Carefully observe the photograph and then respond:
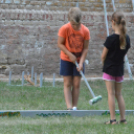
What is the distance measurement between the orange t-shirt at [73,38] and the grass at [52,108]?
941 mm

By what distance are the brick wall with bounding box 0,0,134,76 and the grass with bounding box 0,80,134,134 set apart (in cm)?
99

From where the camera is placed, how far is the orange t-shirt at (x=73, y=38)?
448 cm

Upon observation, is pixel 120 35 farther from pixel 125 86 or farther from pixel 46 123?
pixel 125 86

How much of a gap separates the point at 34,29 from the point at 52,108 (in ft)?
13.3

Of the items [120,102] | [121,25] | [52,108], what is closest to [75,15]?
[121,25]

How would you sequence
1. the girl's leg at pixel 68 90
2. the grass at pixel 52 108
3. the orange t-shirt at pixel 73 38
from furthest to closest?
the girl's leg at pixel 68 90 → the orange t-shirt at pixel 73 38 → the grass at pixel 52 108

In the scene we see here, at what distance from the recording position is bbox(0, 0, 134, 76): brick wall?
850cm

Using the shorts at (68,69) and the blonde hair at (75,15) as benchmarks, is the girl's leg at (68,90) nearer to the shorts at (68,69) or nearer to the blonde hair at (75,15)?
the shorts at (68,69)

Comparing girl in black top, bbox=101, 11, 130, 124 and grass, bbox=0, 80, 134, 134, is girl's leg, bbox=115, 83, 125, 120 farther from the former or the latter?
grass, bbox=0, 80, 134, 134

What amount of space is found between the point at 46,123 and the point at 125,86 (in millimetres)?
4016

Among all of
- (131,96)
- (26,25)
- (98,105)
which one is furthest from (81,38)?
(26,25)

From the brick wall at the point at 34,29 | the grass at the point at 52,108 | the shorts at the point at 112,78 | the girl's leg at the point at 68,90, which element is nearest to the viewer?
the grass at the point at 52,108

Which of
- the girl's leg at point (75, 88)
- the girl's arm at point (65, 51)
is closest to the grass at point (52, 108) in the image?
the girl's leg at point (75, 88)

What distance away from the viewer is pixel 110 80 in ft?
12.9
